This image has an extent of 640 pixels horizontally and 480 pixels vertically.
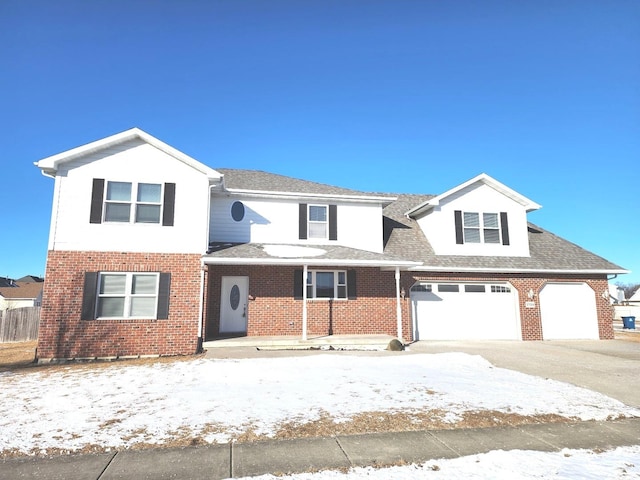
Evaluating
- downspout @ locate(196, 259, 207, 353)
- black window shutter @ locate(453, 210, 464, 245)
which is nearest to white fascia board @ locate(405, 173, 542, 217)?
black window shutter @ locate(453, 210, 464, 245)

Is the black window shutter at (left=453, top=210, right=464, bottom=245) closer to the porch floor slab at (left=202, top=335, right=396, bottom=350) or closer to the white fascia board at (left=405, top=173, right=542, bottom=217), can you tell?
the white fascia board at (left=405, top=173, right=542, bottom=217)

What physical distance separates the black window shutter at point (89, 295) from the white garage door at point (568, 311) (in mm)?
15696

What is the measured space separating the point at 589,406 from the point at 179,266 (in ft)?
33.0

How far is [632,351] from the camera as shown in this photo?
1191cm

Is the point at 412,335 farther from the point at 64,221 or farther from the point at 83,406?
the point at 64,221

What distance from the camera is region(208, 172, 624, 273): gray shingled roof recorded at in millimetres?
13177

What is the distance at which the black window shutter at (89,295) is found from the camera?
10.2 metres

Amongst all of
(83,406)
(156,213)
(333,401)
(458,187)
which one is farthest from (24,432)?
(458,187)

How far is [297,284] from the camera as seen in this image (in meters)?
12.9

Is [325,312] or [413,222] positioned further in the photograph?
[413,222]

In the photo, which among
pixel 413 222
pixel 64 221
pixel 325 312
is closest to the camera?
pixel 64 221

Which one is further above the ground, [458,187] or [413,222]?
[458,187]

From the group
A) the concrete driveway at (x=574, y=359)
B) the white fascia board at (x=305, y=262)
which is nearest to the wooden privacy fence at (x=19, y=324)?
the white fascia board at (x=305, y=262)

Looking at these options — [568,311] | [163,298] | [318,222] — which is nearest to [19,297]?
[163,298]
